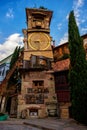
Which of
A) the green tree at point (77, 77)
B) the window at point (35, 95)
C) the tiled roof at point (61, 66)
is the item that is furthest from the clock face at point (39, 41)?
the green tree at point (77, 77)

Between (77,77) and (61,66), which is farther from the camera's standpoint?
(61,66)

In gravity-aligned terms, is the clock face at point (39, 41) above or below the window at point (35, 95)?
above

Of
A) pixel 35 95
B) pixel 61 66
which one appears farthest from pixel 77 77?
pixel 61 66

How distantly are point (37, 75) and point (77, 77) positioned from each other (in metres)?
7.70

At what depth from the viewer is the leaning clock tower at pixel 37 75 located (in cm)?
2117

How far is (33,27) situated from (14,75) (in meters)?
8.06

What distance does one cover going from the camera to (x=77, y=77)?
1627 centimetres

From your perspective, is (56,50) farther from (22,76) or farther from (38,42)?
(22,76)

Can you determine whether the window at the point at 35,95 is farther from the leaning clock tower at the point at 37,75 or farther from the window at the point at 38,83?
the window at the point at 38,83

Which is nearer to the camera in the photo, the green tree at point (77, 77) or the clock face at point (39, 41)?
the green tree at point (77, 77)

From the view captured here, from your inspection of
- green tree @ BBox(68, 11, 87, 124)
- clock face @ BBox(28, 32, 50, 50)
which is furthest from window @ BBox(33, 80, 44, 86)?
green tree @ BBox(68, 11, 87, 124)

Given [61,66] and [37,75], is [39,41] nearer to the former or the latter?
[61,66]

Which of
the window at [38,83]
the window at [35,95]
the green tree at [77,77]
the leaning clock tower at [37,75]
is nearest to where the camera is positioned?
the green tree at [77,77]

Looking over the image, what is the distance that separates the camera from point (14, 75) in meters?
26.5
